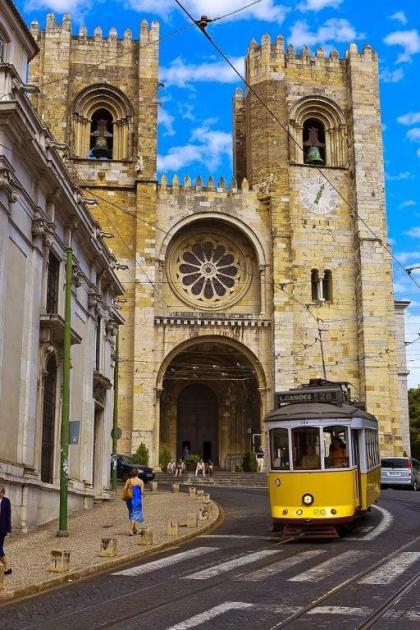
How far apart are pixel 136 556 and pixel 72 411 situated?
Result: 26.3ft

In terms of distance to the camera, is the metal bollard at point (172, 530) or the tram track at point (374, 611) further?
the metal bollard at point (172, 530)

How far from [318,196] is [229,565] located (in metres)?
29.3

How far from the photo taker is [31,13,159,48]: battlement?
37.8 m

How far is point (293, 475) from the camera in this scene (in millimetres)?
13289

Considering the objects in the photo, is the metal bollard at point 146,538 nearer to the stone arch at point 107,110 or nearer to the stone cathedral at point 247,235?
the stone cathedral at point 247,235

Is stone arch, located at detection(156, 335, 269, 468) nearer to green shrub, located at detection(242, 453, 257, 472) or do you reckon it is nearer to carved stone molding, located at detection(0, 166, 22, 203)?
green shrub, located at detection(242, 453, 257, 472)

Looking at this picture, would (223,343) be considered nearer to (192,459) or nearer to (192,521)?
(192,459)

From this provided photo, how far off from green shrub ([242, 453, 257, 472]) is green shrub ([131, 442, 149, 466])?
547 cm

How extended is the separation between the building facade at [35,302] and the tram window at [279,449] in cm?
387

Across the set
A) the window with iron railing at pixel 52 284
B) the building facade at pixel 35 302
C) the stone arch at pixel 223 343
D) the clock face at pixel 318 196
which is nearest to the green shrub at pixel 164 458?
the stone arch at pixel 223 343

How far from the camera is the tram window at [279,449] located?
13.6 meters

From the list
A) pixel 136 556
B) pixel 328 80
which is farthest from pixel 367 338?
pixel 136 556

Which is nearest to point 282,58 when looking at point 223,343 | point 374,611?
point 223,343

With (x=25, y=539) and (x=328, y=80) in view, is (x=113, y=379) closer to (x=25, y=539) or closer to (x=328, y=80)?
(x=25, y=539)
